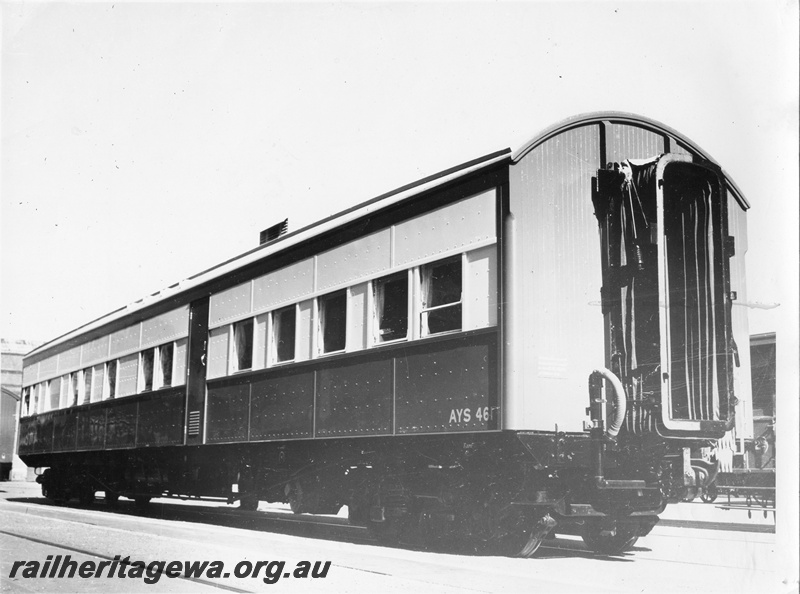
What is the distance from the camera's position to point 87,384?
15.4 m

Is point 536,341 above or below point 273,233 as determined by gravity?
below

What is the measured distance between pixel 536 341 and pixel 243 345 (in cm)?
494

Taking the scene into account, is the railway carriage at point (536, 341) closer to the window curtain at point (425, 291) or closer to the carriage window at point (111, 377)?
the window curtain at point (425, 291)

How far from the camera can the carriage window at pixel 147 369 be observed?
523 inches

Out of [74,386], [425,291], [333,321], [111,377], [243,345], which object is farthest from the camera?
[74,386]

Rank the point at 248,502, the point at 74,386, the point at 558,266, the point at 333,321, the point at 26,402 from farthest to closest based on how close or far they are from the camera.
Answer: the point at 26,402
the point at 74,386
the point at 248,502
the point at 333,321
the point at 558,266

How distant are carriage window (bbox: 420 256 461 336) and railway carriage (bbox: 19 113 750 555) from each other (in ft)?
0.06

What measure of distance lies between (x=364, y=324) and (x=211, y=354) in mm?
3802

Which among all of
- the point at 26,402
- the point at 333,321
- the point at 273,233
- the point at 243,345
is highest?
the point at 273,233

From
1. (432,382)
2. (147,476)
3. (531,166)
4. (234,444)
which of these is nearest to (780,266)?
(531,166)

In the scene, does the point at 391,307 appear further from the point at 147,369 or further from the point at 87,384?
the point at 87,384

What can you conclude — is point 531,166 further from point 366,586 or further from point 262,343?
point 262,343

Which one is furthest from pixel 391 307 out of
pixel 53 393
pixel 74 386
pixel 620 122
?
pixel 53 393

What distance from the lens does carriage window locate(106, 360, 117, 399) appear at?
14.4 metres
